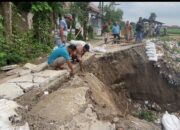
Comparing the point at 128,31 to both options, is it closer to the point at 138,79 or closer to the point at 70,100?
the point at 138,79

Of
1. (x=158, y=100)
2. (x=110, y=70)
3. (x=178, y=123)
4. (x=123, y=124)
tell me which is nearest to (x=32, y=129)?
(x=123, y=124)

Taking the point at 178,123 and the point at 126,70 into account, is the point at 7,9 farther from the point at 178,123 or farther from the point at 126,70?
the point at 178,123

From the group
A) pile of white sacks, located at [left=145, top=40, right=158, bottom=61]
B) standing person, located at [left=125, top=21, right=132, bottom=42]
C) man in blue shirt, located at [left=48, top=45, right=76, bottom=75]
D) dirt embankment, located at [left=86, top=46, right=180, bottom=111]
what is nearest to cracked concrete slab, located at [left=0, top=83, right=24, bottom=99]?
man in blue shirt, located at [left=48, top=45, right=76, bottom=75]

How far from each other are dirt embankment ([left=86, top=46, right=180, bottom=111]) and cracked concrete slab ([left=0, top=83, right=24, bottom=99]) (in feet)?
20.3

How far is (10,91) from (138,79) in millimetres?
8524

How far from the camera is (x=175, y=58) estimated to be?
17.4 meters

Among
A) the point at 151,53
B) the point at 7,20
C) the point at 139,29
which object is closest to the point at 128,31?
the point at 139,29

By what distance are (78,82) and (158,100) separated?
7.17 m

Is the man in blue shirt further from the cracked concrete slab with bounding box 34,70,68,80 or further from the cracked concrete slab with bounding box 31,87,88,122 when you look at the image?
the cracked concrete slab with bounding box 31,87,88,122

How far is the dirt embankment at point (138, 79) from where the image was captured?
13.2 meters

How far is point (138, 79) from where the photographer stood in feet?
47.0

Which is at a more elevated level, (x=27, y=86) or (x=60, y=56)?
(x=60, y=56)

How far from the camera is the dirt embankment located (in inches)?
519

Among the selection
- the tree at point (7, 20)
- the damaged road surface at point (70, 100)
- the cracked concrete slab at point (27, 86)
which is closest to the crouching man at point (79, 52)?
the damaged road surface at point (70, 100)
